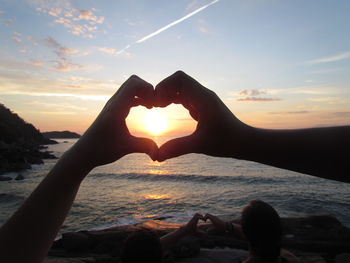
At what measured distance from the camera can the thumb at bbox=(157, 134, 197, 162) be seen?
1329mm

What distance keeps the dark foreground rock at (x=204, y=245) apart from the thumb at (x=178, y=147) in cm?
531

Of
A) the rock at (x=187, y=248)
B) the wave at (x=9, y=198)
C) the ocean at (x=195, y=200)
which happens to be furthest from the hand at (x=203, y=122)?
the wave at (x=9, y=198)

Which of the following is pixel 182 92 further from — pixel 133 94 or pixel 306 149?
pixel 306 149

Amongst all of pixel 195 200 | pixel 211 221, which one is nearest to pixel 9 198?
pixel 195 200

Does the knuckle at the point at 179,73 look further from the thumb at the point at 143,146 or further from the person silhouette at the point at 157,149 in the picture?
the thumb at the point at 143,146

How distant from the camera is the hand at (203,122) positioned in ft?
3.76

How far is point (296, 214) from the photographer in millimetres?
14055

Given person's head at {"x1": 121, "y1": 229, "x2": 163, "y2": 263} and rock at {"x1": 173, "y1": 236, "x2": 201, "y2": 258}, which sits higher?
person's head at {"x1": 121, "y1": 229, "x2": 163, "y2": 263}

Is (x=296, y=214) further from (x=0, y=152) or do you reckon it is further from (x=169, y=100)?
(x=0, y=152)

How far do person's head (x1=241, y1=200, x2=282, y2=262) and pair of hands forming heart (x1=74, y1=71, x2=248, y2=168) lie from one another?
2.75 metres

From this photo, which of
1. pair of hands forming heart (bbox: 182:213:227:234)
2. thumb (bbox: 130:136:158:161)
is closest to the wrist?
thumb (bbox: 130:136:158:161)

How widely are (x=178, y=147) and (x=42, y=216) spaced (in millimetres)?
762

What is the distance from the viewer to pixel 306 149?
88 cm

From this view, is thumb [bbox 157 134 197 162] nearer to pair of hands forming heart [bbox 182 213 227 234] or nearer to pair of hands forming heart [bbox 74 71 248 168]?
pair of hands forming heart [bbox 74 71 248 168]
